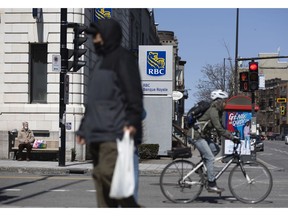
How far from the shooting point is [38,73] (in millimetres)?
20750

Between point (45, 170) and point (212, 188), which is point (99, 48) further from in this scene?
point (45, 170)

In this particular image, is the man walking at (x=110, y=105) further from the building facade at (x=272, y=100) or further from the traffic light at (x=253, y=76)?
the building facade at (x=272, y=100)

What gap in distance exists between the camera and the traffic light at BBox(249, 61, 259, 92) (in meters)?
18.3

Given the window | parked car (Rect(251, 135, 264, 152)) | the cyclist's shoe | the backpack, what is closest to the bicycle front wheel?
the cyclist's shoe

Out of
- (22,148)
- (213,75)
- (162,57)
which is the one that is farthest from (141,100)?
(213,75)

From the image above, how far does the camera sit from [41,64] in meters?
20.8

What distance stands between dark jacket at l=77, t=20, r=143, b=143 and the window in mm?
16168

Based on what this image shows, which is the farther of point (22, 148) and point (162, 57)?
point (162, 57)

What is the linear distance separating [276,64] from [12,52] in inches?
4354

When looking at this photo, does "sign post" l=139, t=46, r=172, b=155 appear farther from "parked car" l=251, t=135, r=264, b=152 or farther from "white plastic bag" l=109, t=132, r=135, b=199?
"white plastic bag" l=109, t=132, r=135, b=199

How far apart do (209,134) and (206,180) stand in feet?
2.48

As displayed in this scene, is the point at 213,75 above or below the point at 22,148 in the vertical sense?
above

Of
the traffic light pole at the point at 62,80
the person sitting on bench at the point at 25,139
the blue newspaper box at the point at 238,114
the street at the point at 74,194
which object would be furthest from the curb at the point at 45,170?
the blue newspaper box at the point at 238,114

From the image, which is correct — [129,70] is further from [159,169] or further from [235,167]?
[159,169]
